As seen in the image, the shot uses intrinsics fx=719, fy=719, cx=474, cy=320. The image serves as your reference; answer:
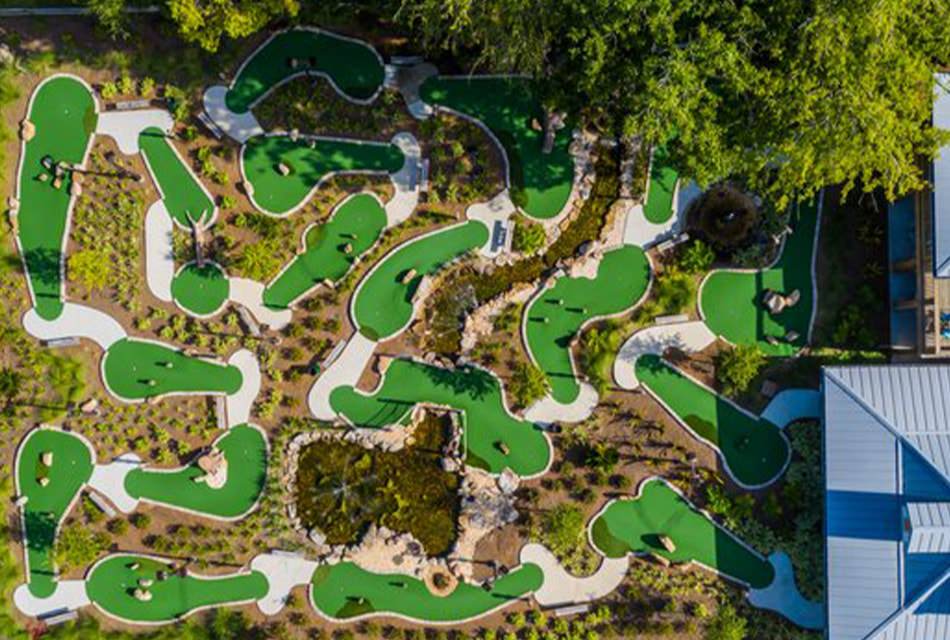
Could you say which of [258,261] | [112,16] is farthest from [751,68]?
[112,16]

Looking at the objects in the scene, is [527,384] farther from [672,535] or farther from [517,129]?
[517,129]

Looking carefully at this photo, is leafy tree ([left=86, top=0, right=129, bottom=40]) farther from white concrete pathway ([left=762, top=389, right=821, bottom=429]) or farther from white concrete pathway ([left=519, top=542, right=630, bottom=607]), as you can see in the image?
white concrete pathway ([left=762, top=389, right=821, bottom=429])

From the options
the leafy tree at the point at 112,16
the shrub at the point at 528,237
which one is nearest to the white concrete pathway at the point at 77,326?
the leafy tree at the point at 112,16

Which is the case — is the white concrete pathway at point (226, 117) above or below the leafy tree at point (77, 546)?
above

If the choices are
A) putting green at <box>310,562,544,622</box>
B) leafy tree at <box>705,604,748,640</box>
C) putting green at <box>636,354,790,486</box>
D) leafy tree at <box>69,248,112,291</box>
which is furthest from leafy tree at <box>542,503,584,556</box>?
leafy tree at <box>69,248,112,291</box>

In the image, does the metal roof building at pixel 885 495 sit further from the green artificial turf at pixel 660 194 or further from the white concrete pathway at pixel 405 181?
the white concrete pathway at pixel 405 181

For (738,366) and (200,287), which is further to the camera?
(200,287)
